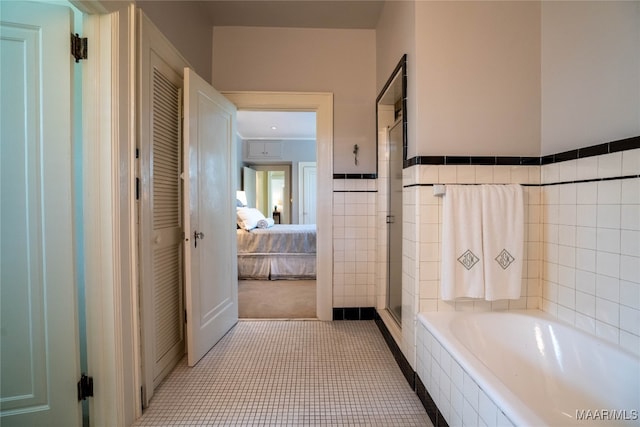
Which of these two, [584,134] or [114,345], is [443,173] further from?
[114,345]

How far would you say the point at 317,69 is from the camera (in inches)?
98.8

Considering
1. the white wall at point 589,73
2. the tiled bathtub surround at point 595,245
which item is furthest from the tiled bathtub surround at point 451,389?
the white wall at point 589,73

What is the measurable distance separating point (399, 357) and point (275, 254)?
240 cm

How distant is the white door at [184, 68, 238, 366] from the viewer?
1785 millimetres

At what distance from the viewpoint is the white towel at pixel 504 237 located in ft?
4.96

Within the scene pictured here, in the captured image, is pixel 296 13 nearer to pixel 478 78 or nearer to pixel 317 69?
pixel 317 69

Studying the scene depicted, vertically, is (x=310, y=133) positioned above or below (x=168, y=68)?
above

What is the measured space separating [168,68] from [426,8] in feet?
5.11

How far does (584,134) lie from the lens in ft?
4.58

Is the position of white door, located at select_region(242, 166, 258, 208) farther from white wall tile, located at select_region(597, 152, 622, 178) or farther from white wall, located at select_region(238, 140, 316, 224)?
white wall tile, located at select_region(597, 152, 622, 178)

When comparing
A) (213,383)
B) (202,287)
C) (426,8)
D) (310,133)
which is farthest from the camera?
(310,133)

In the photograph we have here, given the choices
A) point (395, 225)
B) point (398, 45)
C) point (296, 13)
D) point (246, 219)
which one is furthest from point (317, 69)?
point (246, 219)

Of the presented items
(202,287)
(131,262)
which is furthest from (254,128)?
(131,262)

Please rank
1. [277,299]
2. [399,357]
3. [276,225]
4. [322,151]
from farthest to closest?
[276,225] < [277,299] < [322,151] < [399,357]
